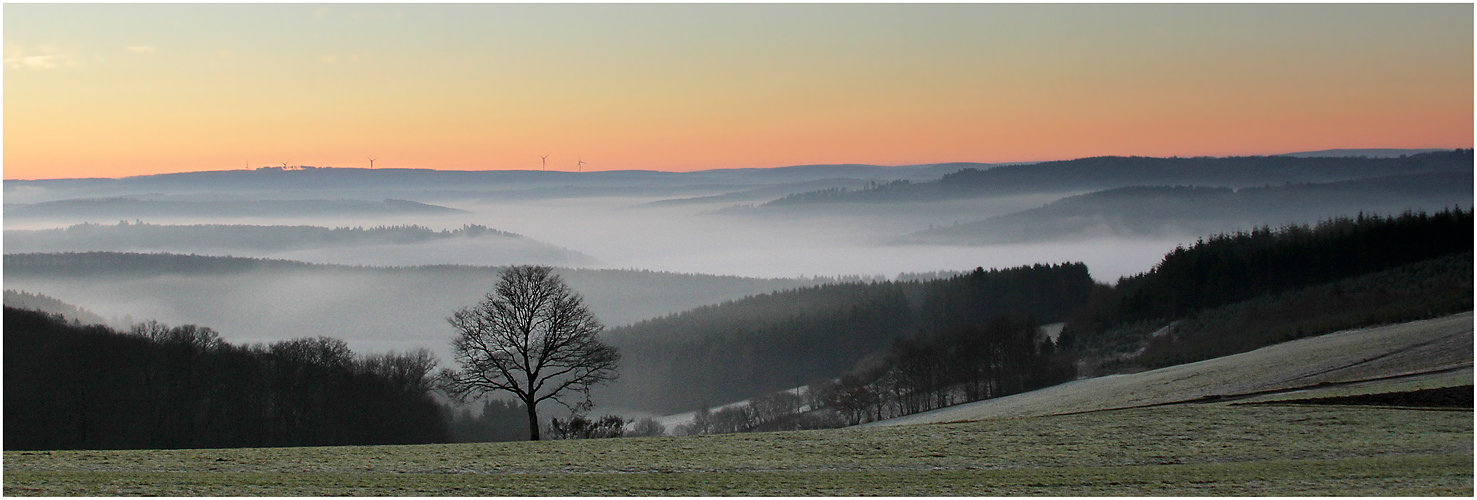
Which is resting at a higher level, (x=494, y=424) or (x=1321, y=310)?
(x=1321, y=310)

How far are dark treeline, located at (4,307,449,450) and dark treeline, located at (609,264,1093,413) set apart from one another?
87.7 m

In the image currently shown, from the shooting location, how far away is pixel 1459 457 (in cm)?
2194

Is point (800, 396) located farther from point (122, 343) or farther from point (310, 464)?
point (310, 464)

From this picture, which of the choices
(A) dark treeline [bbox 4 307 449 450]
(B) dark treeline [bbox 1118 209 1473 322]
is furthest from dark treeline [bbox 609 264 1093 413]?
(A) dark treeline [bbox 4 307 449 450]

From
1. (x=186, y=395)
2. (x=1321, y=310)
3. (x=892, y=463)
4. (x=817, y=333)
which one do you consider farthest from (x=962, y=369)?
(x=817, y=333)

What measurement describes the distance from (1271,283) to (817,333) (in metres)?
68.2

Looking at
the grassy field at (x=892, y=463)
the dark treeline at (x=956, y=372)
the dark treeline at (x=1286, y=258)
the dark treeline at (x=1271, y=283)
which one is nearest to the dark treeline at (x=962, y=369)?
the dark treeline at (x=956, y=372)

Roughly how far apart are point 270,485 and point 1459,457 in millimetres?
23523

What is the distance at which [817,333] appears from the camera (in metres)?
169

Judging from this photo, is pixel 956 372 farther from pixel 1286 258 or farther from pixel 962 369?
pixel 1286 258

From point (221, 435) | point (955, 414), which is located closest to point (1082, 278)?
point (955, 414)

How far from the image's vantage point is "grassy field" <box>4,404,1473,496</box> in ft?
61.9

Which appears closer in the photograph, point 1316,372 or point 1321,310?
point 1316,372

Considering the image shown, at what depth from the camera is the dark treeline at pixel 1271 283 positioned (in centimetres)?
9162
